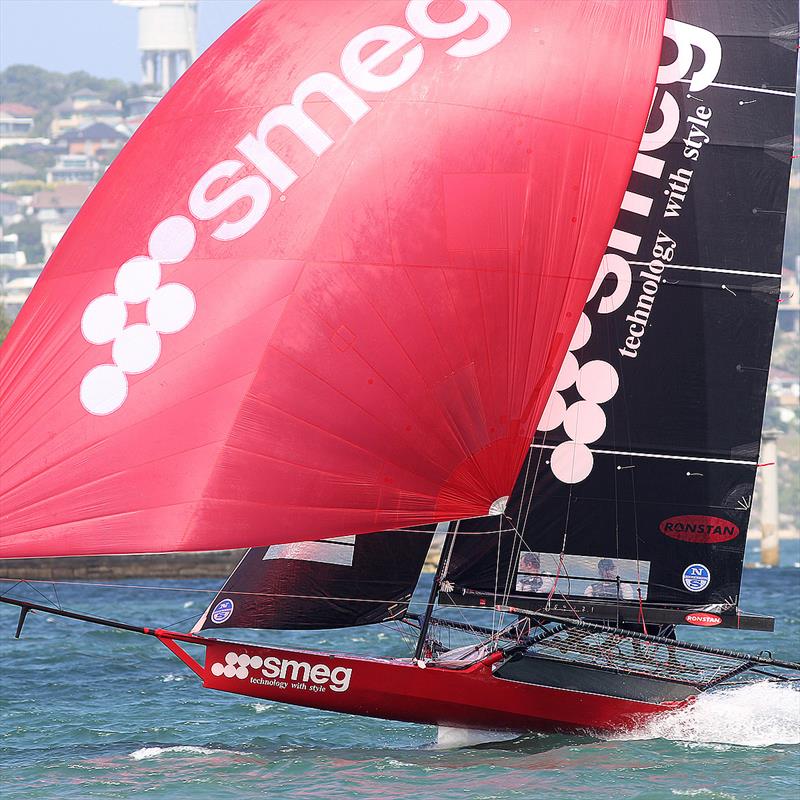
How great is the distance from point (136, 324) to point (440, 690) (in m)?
3.31

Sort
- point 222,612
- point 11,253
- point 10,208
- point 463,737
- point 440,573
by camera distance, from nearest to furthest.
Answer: point 222,612
point 440,573
point 463,737
point 11,253
point 10,208

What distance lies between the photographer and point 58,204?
151m

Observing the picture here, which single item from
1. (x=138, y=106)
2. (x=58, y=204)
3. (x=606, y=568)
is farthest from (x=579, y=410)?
(x=138, y=106)

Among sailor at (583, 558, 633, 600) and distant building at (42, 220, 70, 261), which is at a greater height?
distant building at (42, 220, 70, 261)

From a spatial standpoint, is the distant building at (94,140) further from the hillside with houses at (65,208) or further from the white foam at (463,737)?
the white foam at (463,737)

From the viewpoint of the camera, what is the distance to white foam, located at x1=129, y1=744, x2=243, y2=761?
11.4 metres

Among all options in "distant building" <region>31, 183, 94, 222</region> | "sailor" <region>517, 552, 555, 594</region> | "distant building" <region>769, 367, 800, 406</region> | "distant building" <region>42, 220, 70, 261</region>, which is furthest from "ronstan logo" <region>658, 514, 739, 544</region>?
"distant building" <region>31, 183, 94, 222</region>

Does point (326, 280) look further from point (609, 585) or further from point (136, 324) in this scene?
point (609, 585)

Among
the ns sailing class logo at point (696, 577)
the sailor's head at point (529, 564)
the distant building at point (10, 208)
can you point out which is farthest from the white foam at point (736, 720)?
the distant building at point (10, 208)

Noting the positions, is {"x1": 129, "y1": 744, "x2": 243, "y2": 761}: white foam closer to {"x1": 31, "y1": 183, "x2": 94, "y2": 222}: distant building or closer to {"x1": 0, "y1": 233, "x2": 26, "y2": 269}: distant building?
{"x1": 0, "y1": 233, "x2": 26, "y2": 269}: distant building

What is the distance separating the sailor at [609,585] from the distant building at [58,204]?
141220 millimetres

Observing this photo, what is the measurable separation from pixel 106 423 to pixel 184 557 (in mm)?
23379

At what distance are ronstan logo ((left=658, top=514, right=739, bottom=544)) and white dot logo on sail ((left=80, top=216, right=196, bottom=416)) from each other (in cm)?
416

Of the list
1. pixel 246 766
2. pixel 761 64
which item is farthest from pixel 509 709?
pixel 761 64
